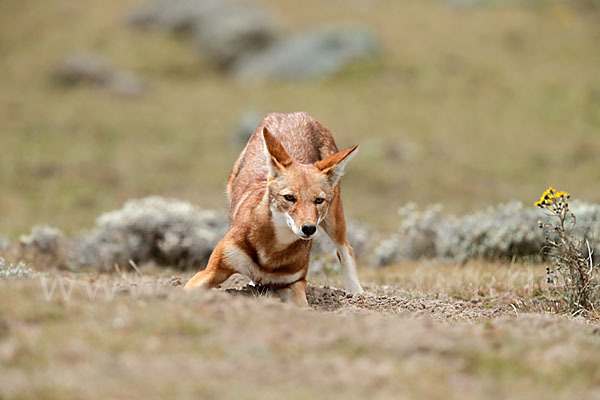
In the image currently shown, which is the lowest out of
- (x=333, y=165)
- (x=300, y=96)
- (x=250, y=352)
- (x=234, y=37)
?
(x=250, y=352)

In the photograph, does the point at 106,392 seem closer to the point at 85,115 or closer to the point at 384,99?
the point at 85,115

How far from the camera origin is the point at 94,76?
24875 mm

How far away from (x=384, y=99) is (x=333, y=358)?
21.3 metres

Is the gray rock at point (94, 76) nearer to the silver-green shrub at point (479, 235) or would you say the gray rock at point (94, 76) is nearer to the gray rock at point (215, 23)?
the gray rock at point (215, 23)

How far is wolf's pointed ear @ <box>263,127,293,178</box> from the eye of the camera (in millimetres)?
5750

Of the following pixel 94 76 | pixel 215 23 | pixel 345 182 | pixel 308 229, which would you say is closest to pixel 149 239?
pixel 308 229

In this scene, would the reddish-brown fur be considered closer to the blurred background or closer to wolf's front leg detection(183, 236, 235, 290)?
wolf's front leg detection(183, 236, 235, 290)

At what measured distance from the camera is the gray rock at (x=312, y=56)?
26.6 metres

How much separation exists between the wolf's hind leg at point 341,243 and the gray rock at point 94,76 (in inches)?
734

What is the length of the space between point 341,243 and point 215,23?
2512 centimetres

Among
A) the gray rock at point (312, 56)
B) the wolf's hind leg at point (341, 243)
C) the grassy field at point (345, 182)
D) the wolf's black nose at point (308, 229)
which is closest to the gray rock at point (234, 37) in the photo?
the gray rock at point (312, 56)

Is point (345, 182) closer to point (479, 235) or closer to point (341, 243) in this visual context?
point (479, 235)

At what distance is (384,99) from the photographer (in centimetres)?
2420

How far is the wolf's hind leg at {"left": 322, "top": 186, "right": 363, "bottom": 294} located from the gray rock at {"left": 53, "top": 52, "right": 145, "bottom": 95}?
18.6 meters
